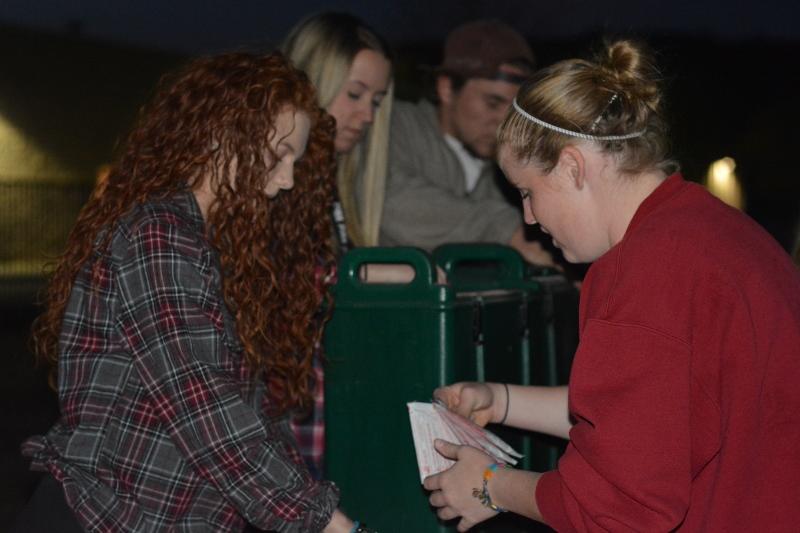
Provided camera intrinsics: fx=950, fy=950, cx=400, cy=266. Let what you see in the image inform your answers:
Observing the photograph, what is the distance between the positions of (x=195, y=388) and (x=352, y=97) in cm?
128

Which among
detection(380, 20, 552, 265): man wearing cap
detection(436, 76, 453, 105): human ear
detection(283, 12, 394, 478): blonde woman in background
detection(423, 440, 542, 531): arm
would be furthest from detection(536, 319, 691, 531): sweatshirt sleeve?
detection(436, 76, 453, 105): human ear

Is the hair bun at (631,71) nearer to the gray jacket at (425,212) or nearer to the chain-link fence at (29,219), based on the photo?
the gray jacket at (425,212)

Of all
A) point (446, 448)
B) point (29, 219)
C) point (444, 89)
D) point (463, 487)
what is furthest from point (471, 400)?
point (29, 219)

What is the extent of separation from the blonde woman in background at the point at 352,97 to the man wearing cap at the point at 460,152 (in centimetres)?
11

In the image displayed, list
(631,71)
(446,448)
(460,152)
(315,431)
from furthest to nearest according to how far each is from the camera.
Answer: (460,152)
(315,431)
(446,448)
(631,71)

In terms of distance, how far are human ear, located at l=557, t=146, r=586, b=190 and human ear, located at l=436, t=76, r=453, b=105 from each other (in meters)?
1.81

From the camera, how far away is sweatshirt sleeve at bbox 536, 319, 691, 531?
1.38 m

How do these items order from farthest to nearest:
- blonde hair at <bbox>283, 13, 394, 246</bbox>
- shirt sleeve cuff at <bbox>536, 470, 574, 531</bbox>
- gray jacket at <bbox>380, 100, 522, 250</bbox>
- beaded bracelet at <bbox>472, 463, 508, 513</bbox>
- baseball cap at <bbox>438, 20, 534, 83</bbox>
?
baseball cap at <bbox>438, 20, 534, 83</bbox>
gray jacket at <bbox>380, 100, 522, 250</bbox>
blonde hair at <bbox>283, 13, 394, 246</bbox>
beaded bracelet at <bbox>472, 463, 508, 513</bbox>
shirt sleeve cuff at <bbox>536, 470, 574, 531</bbox>

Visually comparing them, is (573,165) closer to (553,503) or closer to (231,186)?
(553,503)

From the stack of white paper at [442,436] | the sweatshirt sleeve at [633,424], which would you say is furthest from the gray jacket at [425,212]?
the sweatshirt sleeve at [633,424]

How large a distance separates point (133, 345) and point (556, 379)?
4.64 ft

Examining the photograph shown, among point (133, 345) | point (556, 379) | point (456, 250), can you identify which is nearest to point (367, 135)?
point (456, 250)

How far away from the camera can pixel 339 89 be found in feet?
9.25

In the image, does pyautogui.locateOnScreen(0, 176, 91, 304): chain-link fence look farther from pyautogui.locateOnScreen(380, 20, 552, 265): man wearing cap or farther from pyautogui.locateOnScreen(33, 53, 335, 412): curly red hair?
pyautogui.locateOnScreen(33, 53, 335, 412): curly red hair
